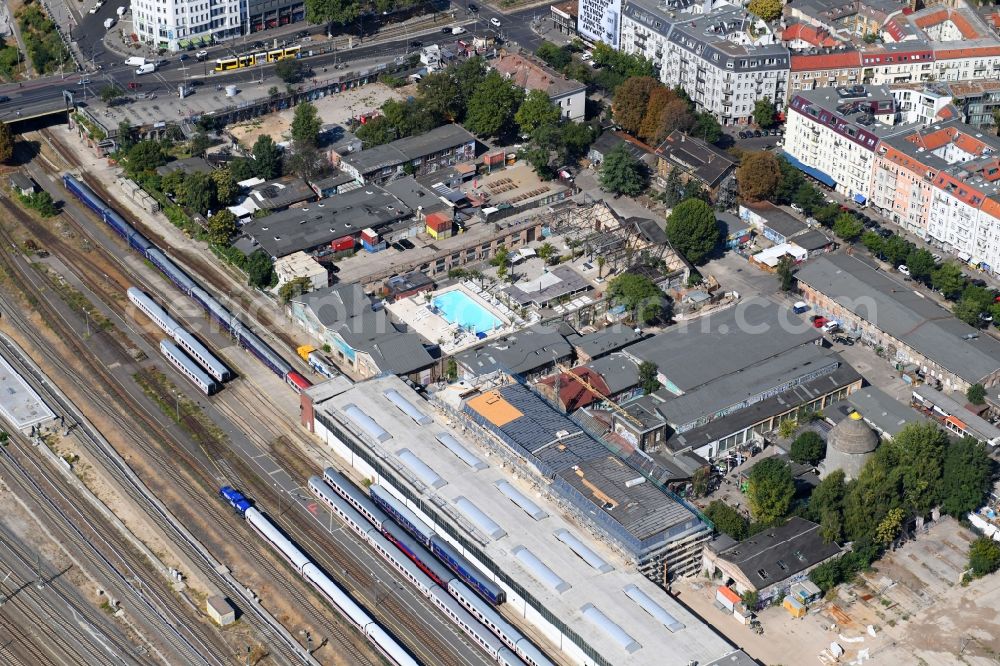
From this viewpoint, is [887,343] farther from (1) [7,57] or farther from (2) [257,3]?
(1) [7,57]

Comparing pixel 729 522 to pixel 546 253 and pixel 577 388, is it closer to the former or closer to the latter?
pixel 577 388

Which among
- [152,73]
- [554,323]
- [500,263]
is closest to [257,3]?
[152,73]

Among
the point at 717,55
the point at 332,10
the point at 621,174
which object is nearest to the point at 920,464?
the point at 621,174

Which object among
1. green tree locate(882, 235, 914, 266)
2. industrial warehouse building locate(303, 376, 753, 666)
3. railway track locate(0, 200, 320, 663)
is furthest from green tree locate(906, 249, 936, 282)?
railway track locate(0, 200, 320, 663)

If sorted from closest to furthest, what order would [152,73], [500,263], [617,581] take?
1. [617,581]
2. [500,263]
3. [152,73]

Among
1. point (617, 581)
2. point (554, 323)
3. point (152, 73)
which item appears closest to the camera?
point (617, 581)

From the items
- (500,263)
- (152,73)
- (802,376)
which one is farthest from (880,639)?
(152,73)

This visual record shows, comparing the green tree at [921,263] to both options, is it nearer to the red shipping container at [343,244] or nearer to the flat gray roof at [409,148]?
the flat gray roof at [409,148]

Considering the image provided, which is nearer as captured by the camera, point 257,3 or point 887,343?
point 887,343
